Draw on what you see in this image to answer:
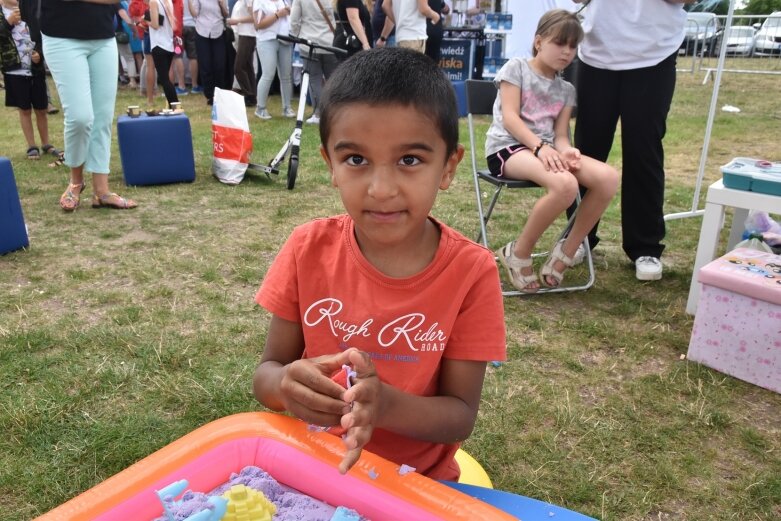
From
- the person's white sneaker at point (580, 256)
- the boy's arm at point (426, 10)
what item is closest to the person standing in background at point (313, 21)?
the boy's arm at point (426, 10)

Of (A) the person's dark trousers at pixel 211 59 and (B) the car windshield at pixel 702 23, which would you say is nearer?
(A) the person's dark trousers at pixel 211 59

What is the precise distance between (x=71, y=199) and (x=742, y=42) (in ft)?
28.7

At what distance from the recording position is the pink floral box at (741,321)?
2391mm

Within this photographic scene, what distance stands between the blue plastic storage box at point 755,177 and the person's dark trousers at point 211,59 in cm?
768

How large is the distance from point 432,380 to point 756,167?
2437 mm

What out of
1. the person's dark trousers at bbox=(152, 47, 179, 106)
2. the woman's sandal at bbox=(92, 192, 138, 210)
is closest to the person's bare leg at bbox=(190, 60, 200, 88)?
the person's dark trousers at bbox=(152, 47, 179, 106)

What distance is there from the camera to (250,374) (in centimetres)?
240

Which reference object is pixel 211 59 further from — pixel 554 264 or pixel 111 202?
pixel 554 264

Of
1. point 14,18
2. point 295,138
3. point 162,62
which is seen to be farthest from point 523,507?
point 162,62

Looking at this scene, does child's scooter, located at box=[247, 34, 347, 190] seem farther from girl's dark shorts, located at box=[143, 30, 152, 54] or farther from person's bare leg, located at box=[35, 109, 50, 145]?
girl's dark shorts, located at box=[143, 30, 152, 54]

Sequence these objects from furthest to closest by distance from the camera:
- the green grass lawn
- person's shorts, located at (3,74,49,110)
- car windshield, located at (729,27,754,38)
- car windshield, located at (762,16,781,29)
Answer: car windshield, located at (762,16,781,29) → car windshield, located at (729,27,754,38) → person's shorts, located at (3,74,49,110) → the green grass lawn

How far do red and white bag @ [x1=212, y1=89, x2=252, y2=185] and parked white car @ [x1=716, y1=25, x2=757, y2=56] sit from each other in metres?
6.43

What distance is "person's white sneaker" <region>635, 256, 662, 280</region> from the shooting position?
11.1 ft

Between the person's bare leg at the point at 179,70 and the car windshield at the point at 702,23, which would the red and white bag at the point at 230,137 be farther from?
the car windshield at the point at 702,23
